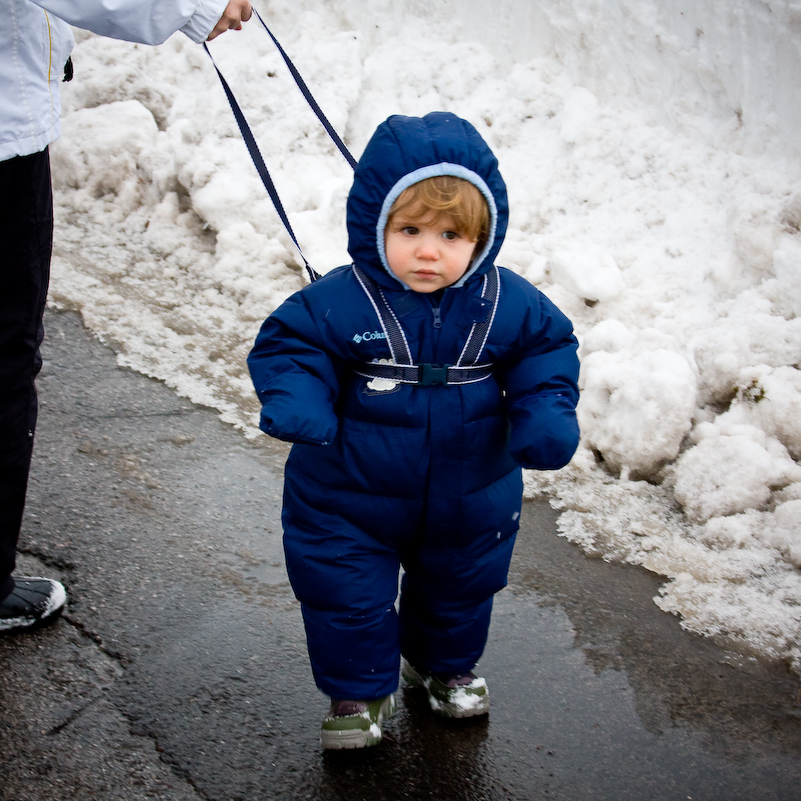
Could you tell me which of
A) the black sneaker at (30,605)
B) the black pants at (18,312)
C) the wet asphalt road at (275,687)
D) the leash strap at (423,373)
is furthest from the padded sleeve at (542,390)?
the black sneaker at (30,605)

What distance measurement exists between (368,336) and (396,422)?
20 cm

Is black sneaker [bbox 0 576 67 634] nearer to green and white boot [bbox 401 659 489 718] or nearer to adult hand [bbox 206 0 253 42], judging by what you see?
green and white boot [bbox 401 659 489 718]

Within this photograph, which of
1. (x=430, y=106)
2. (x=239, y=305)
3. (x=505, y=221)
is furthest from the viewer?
(x=430, y=106)

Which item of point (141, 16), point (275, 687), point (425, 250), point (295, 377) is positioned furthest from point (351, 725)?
point (141, 16)

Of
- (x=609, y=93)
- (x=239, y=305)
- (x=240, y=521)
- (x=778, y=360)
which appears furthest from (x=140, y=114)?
(x=778, y=360)

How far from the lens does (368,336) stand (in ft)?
6.25

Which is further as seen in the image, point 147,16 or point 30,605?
point 30,605

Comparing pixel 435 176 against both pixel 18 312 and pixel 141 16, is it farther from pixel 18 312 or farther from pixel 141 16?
pixel 18 312

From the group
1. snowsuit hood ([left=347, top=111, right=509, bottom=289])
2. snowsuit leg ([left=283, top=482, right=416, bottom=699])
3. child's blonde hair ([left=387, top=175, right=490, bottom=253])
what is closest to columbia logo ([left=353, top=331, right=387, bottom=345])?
snowsuit hood ([left=347, top=111, right=509, bottom=289])

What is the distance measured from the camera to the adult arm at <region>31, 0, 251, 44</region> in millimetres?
1872

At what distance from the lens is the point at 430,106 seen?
4945 millimetres

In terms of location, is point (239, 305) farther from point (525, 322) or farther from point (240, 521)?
point (525, 322)

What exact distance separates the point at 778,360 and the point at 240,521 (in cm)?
206

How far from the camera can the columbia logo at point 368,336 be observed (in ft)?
6.24
